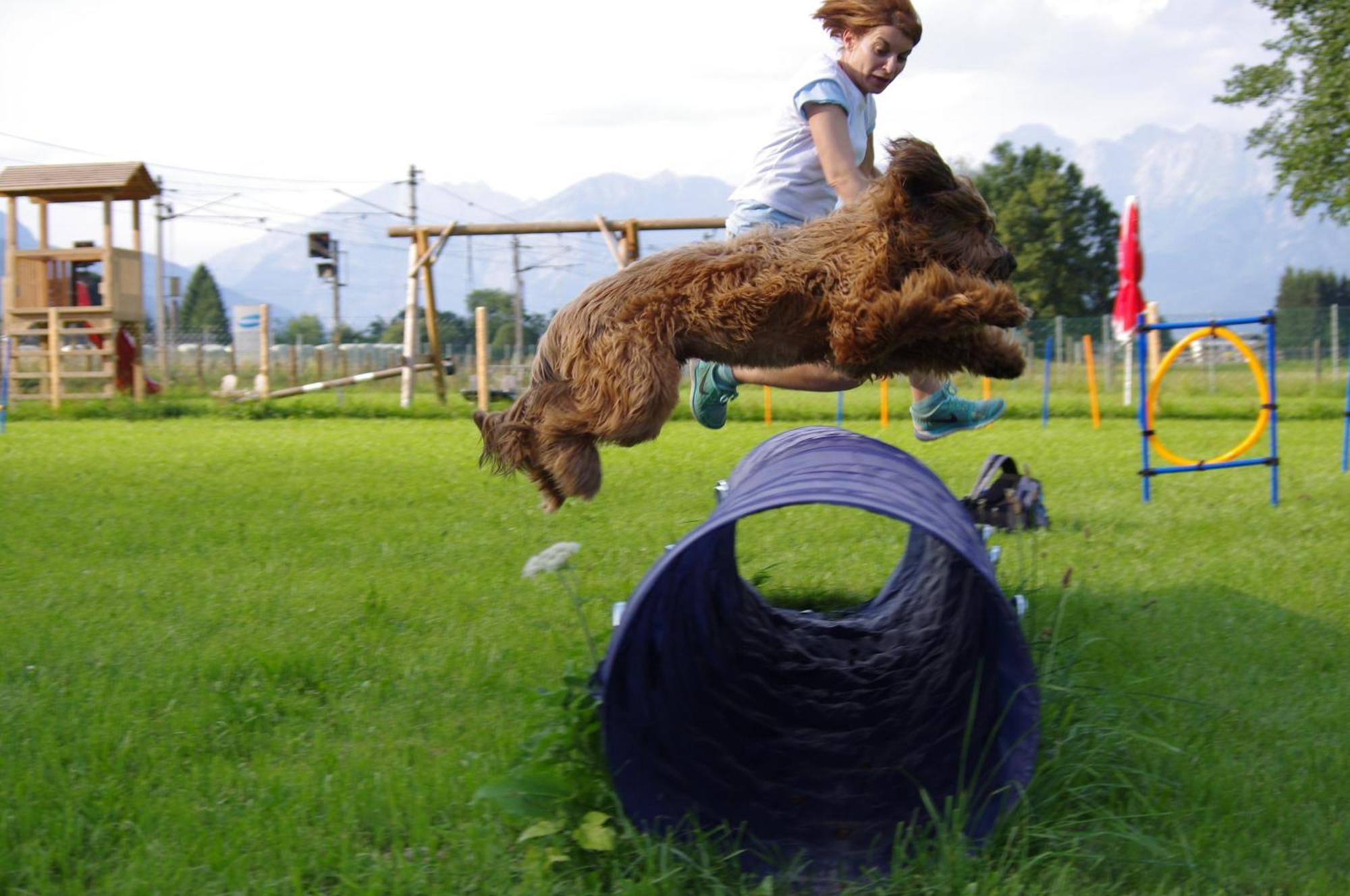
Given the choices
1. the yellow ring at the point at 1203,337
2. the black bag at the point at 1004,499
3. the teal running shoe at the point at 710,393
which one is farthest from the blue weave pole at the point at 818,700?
the yellow ring at the point at 1203,337

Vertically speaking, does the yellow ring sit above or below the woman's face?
below

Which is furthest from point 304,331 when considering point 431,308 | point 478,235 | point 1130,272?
point 1130,272

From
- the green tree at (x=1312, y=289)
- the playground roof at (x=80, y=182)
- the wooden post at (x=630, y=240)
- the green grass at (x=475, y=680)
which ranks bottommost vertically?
the green grass at (x=475, y=680)

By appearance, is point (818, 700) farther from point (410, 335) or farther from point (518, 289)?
point (518, 289)

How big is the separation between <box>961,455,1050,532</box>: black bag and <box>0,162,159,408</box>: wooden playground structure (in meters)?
15.1

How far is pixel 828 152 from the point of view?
4.00 meters

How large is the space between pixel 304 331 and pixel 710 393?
75510mm

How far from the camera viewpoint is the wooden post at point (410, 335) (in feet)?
52.9

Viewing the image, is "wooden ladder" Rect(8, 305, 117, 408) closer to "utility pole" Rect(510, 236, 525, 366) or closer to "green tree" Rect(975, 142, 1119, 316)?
"utility pole" Rect(510, 236, 525, 366)

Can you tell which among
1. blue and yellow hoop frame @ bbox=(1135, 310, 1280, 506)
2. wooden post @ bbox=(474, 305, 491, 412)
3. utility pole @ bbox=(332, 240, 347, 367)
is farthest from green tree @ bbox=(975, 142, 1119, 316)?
blue and yellow hoop frame @ bbox=(1135, 310, 1280, 506)

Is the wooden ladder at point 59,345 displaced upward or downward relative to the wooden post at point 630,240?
downward

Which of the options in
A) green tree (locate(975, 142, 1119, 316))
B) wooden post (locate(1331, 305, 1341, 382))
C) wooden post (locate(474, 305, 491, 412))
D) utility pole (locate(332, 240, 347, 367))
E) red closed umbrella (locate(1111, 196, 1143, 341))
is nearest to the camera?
red closed umbrella (locate(1111, 196, 1143, 341))

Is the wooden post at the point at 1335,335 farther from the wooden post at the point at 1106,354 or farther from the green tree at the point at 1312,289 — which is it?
the green tree at the point at 1312,289

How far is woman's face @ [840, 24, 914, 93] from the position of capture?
4.12 meters
